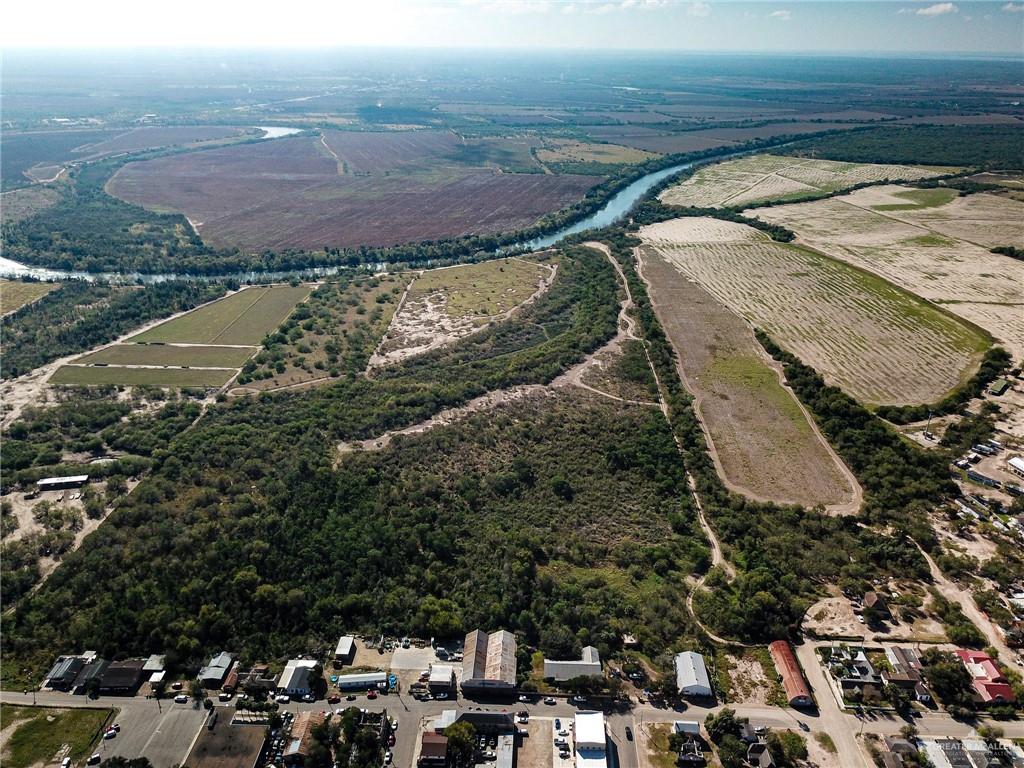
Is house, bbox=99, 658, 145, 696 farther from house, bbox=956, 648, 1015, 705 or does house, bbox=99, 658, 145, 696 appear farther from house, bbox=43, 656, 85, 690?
house, bbox=956, 648, 1015, 705

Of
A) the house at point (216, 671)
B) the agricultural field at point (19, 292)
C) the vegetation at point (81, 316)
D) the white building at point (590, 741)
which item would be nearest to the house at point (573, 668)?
the white building at point (590, 741)

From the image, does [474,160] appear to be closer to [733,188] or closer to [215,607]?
[733,188]

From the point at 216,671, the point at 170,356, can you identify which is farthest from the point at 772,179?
the point at 216,671

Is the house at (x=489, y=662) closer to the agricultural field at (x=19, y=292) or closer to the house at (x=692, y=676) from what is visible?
the house at (x=692, y=676)

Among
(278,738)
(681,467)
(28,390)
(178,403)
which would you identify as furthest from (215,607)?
(28,390)

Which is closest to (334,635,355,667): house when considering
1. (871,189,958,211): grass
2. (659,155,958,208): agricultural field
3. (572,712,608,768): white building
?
(572,712,608,768): white building
